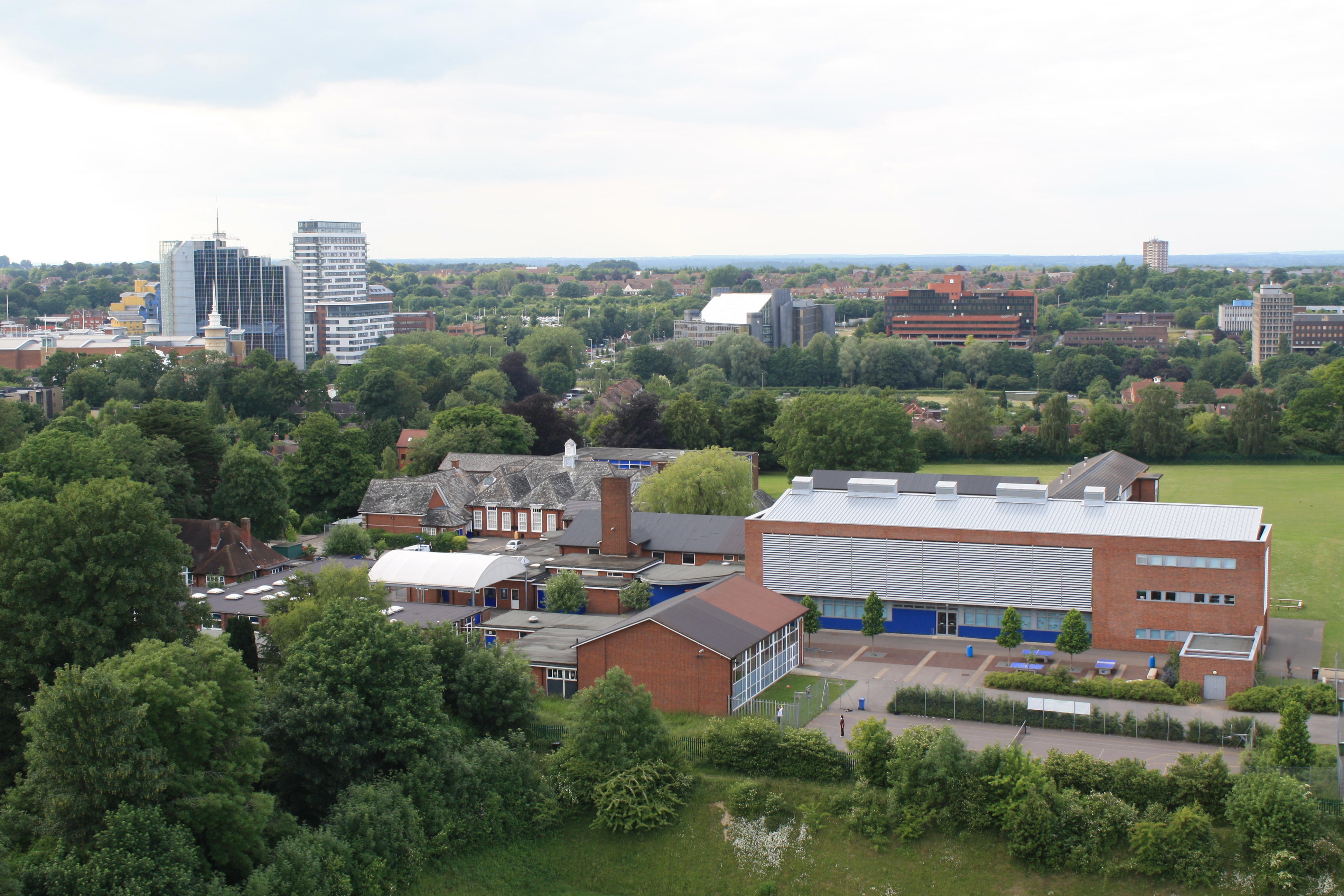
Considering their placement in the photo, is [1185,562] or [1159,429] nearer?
[1185,562]

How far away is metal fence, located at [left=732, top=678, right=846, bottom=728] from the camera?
105 feet

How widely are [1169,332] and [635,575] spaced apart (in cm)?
16773

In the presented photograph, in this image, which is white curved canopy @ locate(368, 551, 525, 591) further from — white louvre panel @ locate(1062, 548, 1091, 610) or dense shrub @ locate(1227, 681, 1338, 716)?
dense shrub @ locate(1227, 681, 1338, 716)

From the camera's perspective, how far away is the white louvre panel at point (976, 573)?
40000 mm

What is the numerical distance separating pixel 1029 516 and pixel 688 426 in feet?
129

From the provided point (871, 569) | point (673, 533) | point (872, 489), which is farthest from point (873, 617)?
point (673, 533)

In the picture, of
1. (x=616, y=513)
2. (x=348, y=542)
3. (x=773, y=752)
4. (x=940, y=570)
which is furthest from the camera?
(x=348, y=542)

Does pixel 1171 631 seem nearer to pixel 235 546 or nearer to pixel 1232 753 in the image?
pixel 1232 753

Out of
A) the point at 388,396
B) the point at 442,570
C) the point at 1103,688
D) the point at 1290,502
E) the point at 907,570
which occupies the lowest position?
the point at 1103,688

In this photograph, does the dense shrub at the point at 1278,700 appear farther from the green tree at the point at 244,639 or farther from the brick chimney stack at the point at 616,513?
the green tree at the point at 244,639

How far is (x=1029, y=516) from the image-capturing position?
134 feet

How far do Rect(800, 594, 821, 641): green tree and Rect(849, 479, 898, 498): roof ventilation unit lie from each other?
5.18 metres

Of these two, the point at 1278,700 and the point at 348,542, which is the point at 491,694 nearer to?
the point at 1278,700

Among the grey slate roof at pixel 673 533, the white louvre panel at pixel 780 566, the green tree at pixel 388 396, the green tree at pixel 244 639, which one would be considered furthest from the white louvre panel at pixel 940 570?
the green tree at pixel 388 396
